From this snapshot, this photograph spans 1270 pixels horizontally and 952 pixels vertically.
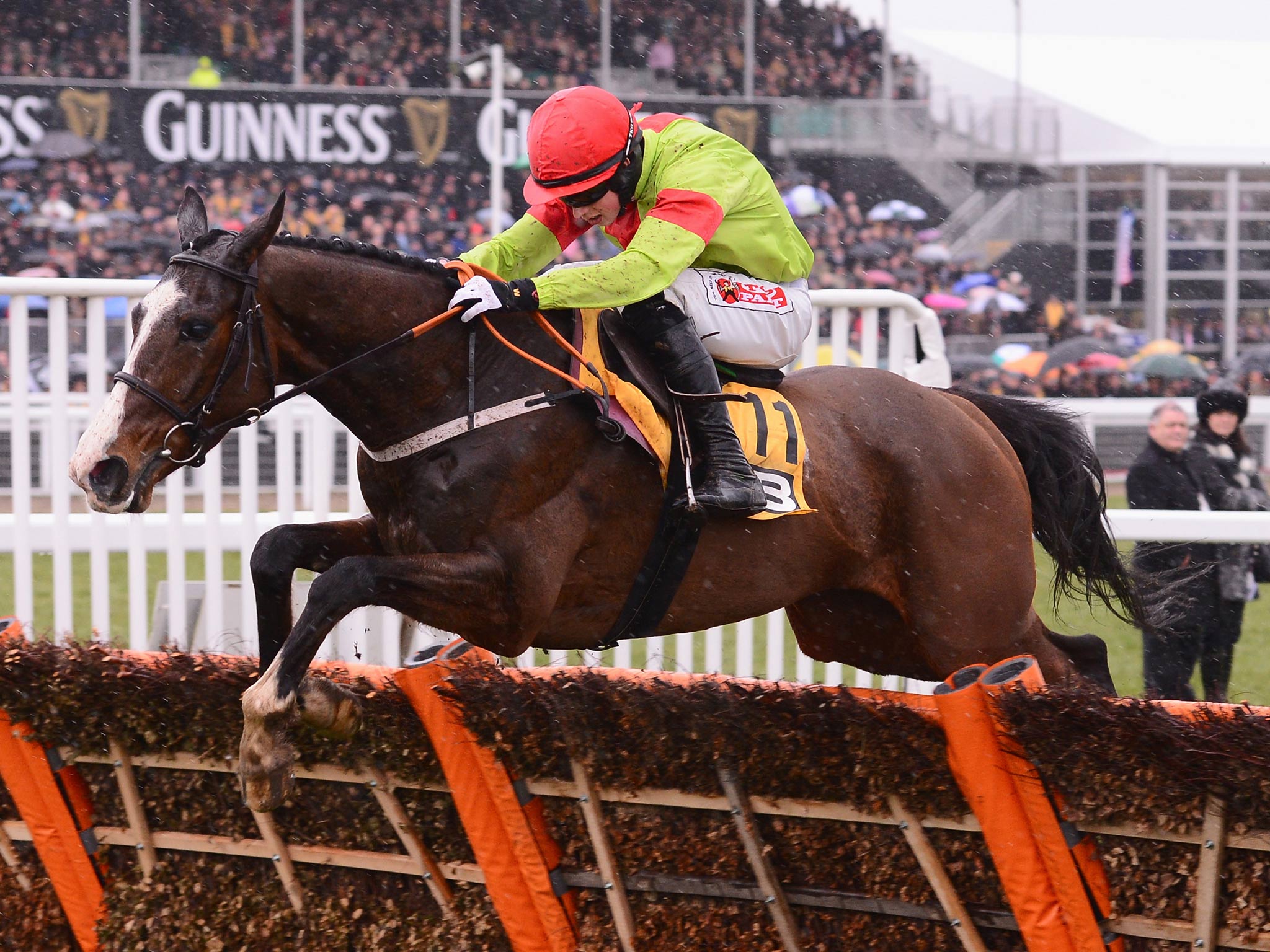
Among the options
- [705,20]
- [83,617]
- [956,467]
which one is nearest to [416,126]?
[705,20]

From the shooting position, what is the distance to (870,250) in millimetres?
19062

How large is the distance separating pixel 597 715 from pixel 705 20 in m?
20.7

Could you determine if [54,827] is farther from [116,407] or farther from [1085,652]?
[1085,652]

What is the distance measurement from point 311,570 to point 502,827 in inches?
32.0

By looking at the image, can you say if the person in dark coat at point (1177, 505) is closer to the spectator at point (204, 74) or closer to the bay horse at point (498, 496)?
the bay horse at point (498, 496)

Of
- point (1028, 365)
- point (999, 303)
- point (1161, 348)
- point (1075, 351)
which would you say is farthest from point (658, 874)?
point (999, 303)

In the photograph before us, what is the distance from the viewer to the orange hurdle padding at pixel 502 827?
2949 millimetres

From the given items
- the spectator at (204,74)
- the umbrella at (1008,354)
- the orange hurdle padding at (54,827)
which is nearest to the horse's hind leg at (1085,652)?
the orange hurdle padding at (54,827)

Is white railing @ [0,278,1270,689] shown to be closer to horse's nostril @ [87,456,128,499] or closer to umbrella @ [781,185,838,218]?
horse's nostril @ [87,456,128,499]

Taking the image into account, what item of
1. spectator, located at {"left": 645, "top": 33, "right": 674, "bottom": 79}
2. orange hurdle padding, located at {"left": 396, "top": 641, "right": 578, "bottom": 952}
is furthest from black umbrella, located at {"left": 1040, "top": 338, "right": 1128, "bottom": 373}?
orange hurdle padding, located at {"left": 396, "top": 641, "right": 578, "bottom": 952}

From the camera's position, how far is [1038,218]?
2064 centimetres

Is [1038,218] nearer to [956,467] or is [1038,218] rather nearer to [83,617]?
[83,617]

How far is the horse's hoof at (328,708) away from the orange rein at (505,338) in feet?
2.65

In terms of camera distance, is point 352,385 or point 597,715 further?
point 352,385
